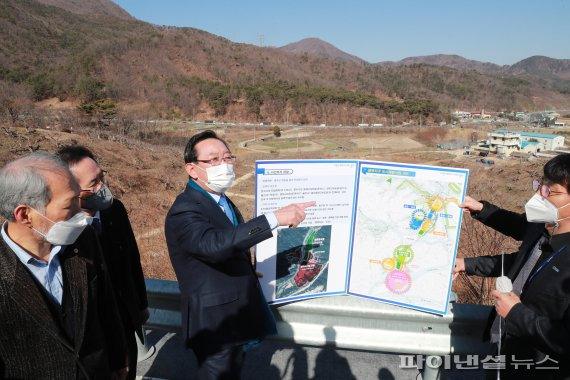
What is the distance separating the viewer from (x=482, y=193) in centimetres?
1444

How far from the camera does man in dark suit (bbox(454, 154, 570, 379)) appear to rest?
1622mm

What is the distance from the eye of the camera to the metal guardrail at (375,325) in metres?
2.12

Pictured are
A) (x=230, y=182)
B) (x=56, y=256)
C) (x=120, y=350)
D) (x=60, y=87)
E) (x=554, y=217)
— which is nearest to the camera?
(x=56, y=256)

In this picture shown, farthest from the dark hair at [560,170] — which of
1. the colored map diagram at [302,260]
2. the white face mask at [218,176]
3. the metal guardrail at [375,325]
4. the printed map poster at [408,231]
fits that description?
the white face mask at [218,176]

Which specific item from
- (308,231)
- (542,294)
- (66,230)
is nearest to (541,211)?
(542,294)

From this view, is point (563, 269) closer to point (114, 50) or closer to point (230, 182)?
point (230, 182)

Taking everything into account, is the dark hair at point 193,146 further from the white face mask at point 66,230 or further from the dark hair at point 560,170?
the dark hair at point 560,170

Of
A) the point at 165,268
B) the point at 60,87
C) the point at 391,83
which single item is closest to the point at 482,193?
the point at 165,268

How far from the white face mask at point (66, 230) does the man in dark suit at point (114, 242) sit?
63 cm

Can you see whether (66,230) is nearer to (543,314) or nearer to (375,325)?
(375,325)

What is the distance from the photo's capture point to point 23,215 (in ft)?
4.93

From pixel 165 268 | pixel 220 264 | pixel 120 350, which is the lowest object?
pixel 165 268

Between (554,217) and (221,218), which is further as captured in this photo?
(221,218)

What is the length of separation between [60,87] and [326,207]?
227 ft
